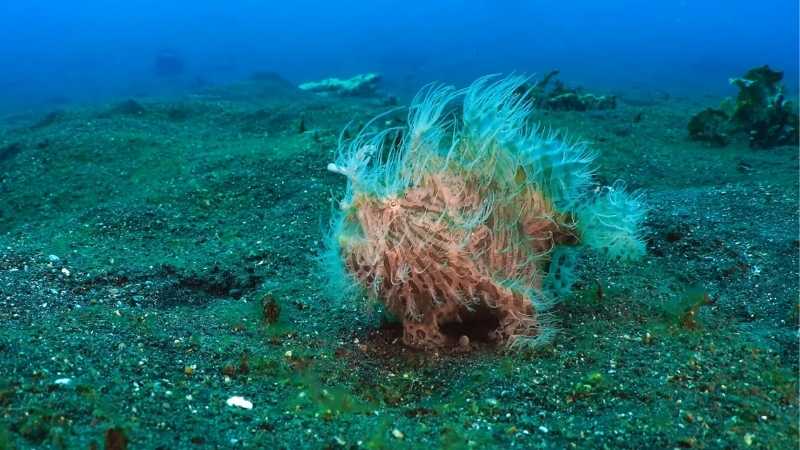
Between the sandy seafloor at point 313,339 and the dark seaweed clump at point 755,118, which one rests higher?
the dark seaweed clump at point 755,118

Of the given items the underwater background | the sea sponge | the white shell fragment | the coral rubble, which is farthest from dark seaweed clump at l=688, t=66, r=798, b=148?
the coral rubble

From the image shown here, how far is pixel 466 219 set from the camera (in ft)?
11.7

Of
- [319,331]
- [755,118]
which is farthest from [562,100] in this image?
[319,331]

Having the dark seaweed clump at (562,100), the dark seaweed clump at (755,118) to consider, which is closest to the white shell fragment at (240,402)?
the dark seaweed clump at (755,118)

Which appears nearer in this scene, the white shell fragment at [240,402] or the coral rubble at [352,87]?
the white shell fragment at [240,402]

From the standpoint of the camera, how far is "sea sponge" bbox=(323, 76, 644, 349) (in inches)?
139

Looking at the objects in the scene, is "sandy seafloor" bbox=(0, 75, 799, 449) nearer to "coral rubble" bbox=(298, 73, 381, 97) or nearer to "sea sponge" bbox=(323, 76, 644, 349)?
"sea sponge" bbox=(323, 76, 644, 349)

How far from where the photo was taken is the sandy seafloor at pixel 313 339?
9.98ft

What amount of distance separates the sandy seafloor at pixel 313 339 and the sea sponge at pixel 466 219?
1.06 ft

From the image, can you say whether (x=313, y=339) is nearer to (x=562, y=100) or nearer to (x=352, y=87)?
(x=562, y=100)

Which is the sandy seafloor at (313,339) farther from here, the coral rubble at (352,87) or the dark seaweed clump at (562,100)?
the coral rubble at (352,87)

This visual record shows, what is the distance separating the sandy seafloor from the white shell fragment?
0.17ft

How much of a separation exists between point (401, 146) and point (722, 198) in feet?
16.1

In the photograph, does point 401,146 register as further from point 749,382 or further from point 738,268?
point 738,268
